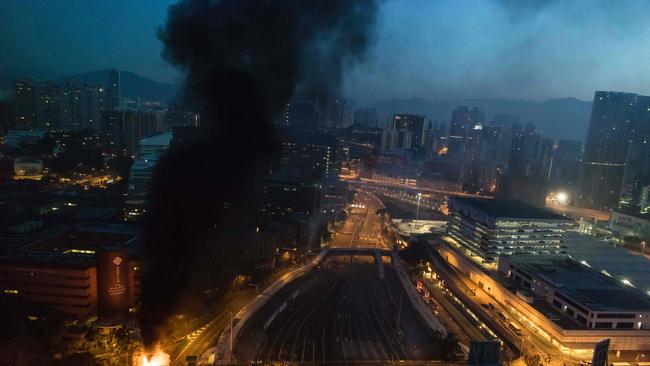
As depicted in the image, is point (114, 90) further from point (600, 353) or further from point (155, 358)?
point (600, 353)

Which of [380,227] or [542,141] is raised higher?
[542,141]

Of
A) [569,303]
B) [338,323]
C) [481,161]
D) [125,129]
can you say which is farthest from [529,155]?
[125,129]

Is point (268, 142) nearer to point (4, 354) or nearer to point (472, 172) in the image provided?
point (4, 354)

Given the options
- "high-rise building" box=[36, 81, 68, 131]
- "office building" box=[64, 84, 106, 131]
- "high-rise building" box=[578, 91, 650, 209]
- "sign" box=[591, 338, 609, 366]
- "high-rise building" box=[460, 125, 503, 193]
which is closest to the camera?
"sign" box=[591, 338, 609, 366]

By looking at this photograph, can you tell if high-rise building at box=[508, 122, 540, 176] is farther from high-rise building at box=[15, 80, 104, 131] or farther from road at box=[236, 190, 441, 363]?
high-rise building at box=[15, 80, 104, 131]

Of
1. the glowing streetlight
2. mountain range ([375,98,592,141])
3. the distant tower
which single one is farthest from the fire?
mountain range ([375,98,592,141])

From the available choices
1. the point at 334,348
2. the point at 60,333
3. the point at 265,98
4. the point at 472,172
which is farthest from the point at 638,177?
the point at 60,333
